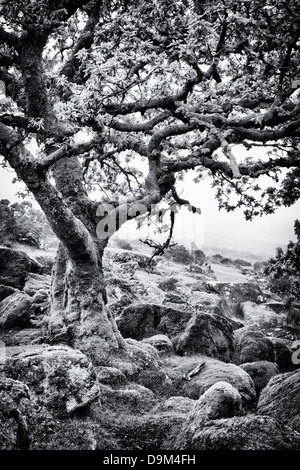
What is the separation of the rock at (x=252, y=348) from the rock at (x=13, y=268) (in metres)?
13.3

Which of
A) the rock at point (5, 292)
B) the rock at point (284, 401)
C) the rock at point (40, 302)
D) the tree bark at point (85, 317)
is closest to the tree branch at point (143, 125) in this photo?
the tree bark at point (85, 317)

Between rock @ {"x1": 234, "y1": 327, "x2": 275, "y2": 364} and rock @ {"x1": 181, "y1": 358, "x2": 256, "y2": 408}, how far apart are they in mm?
4952

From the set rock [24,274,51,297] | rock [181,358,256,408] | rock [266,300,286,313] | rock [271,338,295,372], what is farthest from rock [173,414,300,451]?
rock [266,300,286,313]

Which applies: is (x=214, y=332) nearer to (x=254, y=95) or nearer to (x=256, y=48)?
(x=254, y=95)

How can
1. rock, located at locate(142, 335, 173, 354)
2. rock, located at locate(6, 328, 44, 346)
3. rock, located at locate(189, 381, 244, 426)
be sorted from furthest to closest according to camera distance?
rock, located at locate(142, 335, 173, 354) → rock, located at locate(6, 328, 44, 346) → rock, located at locate(189, 381, 244, 426)

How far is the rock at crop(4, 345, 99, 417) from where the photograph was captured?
6.58 meters

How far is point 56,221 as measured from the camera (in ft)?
35.6

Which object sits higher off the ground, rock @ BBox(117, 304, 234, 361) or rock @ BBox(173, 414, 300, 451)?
rock @ BBox(173, 414, 300, 451)

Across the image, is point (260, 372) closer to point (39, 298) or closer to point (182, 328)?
point (182, 328)

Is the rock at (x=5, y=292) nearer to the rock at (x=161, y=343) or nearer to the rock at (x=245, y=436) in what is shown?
the rock at (x=161, y=343)

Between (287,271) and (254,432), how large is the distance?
11.9 metres

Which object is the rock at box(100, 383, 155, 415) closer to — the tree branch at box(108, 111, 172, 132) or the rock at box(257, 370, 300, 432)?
the rock at box(257, 370, 300, 432)

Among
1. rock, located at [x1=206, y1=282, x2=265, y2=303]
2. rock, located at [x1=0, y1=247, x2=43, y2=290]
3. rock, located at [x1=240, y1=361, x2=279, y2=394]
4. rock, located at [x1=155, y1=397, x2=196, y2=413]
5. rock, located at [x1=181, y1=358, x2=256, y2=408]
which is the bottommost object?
rock, located at [x1=206, y1=282, x2=265, y2=303]
